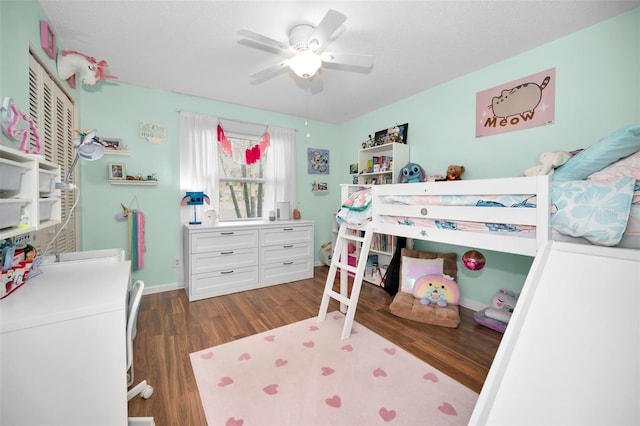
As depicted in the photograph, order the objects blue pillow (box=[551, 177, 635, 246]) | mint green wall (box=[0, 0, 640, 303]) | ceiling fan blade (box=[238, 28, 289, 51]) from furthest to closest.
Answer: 1. mint green wall (box=[0, 0, 640, 303])
2. ceiling fan blade (box=[238, 28, 289, 51])
3. blue pillow (box=[551, 177, 635, 246])

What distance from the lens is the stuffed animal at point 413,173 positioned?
3.09 metres

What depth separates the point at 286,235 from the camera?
359cm

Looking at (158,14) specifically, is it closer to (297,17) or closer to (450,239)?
(297,17)

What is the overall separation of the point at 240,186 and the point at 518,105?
329 centimetres

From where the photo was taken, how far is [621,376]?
2.80ft

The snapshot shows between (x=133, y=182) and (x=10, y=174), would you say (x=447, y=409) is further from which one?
(x=133, y=182)

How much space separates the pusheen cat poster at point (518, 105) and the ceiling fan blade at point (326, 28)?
1.77 metres

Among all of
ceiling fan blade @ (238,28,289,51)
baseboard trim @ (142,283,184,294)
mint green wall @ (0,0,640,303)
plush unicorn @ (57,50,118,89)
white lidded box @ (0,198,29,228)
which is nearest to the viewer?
white lidded box @ (0,198,29,228)

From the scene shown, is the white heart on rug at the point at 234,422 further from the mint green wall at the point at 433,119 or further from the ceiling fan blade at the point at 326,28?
the ceiling fan blade at the point at 326,28

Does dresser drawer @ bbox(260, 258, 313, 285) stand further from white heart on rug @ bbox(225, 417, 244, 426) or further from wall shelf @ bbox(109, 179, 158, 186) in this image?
white heart on rug @ bbox(225, 417, 244, 426)

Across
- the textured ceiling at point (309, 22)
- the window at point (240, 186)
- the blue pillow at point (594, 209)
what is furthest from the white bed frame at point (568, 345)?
the window at point (240, 186)

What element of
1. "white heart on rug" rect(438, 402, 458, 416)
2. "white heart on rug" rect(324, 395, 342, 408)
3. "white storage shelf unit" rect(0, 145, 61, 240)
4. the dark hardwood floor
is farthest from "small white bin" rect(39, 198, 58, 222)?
"white heart on rug" rect(438, 402, 458, 416)

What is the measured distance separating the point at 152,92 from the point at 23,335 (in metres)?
3.01

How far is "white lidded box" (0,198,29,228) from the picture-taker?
3.29ft
